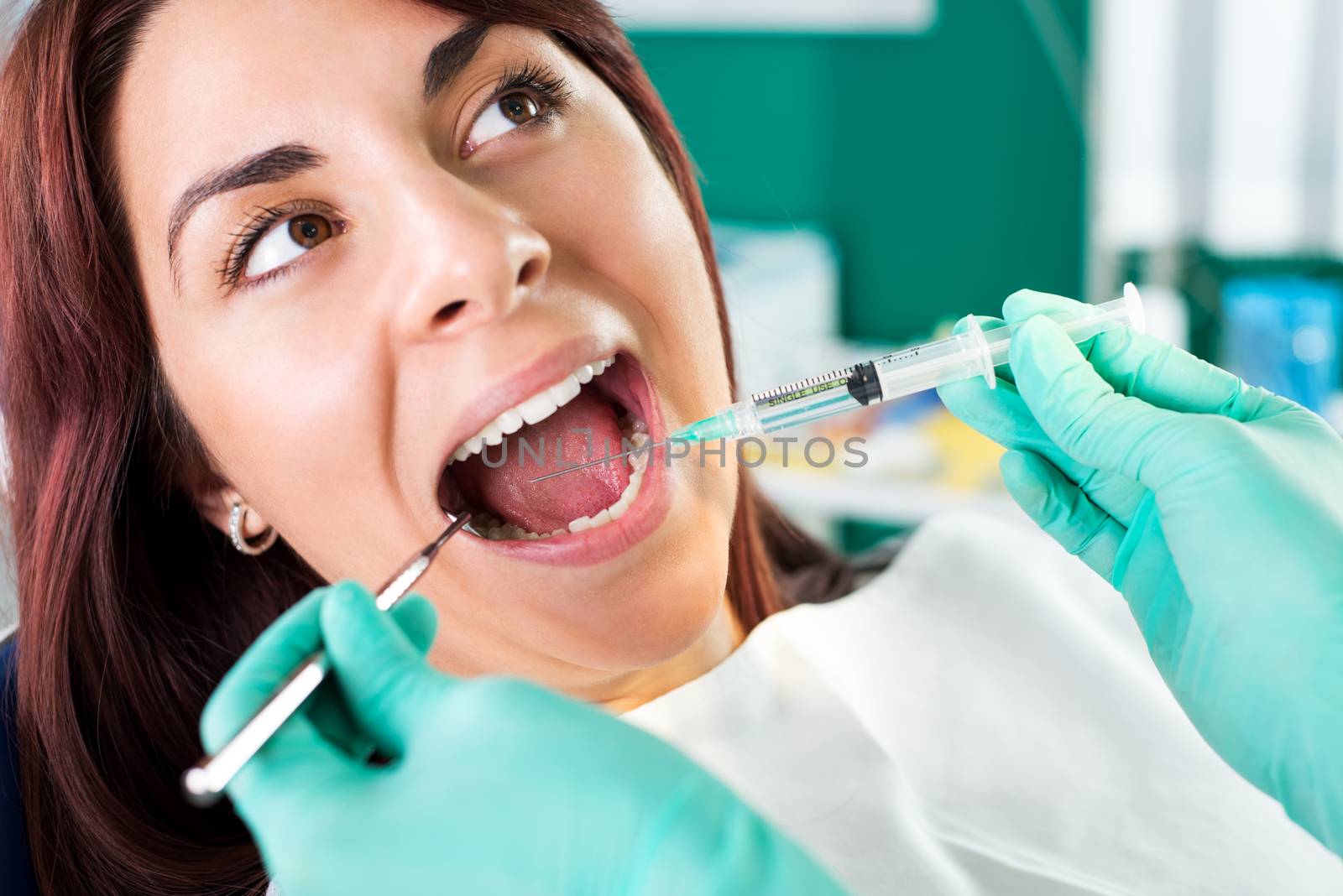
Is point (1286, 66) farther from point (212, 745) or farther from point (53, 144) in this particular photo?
point (212, 745)

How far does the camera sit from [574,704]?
0.78 metres

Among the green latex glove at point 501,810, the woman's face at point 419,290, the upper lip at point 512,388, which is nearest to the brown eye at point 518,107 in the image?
the woman's face at point 419,290

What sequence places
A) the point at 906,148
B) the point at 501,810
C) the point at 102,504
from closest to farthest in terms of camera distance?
the point at 501,810 < the point at 102,504 < the point at 906,148

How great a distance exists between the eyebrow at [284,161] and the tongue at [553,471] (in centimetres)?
37

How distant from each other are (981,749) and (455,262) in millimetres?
826

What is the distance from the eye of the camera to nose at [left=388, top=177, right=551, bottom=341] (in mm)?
1042

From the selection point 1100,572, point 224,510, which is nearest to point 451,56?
point 224,510

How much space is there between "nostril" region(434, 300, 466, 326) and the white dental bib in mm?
512

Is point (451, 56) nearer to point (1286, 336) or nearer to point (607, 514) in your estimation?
point (607, 514)

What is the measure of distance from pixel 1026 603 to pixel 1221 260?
6.02 ft

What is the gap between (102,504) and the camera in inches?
50.4

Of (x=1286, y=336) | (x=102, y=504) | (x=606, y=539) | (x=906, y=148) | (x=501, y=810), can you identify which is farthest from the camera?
(x=906, y=148)

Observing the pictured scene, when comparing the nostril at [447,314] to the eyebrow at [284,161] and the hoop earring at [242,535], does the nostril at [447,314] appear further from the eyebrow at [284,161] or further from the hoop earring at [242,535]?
the hoop earring at [242,535]

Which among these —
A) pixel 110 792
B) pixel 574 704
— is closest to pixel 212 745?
pixel 574 704
